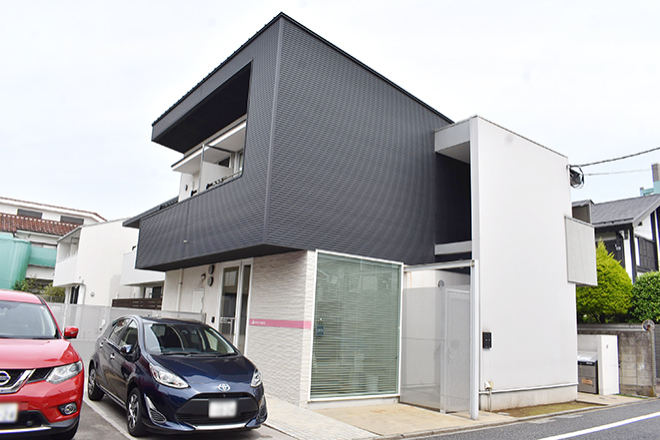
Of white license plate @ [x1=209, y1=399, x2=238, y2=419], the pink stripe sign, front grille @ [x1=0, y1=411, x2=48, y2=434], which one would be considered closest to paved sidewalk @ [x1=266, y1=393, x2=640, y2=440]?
white license plate @ [x1=209, y1=399, x2=238, y2=419]

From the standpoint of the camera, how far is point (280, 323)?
9.37 m

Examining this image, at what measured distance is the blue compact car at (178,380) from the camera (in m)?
5.60

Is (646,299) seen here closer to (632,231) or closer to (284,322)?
(632,231)

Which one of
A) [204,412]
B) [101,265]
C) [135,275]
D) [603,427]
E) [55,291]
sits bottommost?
[603,427]

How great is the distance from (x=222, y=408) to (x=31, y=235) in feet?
121

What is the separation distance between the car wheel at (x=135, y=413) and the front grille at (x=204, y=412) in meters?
0.58

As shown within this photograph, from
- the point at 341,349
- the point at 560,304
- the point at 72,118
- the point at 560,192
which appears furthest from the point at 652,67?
the point at 72,118

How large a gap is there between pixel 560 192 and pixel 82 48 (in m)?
11.5

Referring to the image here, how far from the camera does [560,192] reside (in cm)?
1209

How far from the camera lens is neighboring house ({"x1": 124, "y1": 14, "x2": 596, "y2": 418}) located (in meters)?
8.99

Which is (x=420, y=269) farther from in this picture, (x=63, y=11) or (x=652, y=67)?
(x=63, y=11)

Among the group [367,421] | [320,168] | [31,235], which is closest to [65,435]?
[367,421]

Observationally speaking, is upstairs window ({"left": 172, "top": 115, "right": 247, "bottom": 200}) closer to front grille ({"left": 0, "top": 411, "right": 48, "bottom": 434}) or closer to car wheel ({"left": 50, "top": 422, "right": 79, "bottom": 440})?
car wheel ({"left": 50, "top": 422, "right": 79, "bottom": 440})

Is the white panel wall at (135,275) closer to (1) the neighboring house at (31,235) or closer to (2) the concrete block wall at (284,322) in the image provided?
(2) the concrete block wall at (284,322)
